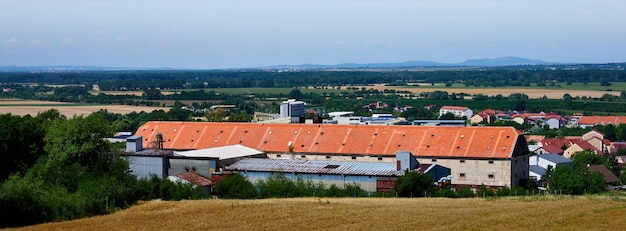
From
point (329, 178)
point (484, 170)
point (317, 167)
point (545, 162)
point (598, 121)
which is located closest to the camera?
point (329, 178)

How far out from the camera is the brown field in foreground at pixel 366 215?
38.2 metres

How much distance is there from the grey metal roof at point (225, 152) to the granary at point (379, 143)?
2600 millimetres

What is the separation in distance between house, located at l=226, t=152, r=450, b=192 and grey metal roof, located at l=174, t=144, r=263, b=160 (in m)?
2.02

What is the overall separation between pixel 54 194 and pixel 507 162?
1318 inches

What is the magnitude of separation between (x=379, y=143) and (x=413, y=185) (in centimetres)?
1548

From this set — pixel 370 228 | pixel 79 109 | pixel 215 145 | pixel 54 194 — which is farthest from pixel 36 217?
pixel 79 109

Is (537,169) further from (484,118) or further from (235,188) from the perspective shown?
(484,118)

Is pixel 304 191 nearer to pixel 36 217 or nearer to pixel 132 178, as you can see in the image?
pixel 132 178

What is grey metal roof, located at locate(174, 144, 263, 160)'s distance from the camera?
66188 millimetres

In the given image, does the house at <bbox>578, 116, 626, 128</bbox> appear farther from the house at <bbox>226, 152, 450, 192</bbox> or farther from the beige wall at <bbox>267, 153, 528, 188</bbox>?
the house at <bbox>226, 152, 450, 192</bbox>

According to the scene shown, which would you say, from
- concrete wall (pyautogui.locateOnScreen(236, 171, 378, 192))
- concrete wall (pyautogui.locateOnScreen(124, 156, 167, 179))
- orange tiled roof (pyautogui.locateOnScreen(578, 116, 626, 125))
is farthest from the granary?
orange tiled roof (pyautogui.locateOnScreen(578, 116, 626, 125))

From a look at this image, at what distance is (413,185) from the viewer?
55.9 meters

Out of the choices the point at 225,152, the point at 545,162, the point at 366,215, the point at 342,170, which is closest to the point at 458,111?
the point at 545,162

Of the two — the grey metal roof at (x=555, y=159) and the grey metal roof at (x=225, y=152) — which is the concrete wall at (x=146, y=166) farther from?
the grey metal roof at (x=555, y=159)
